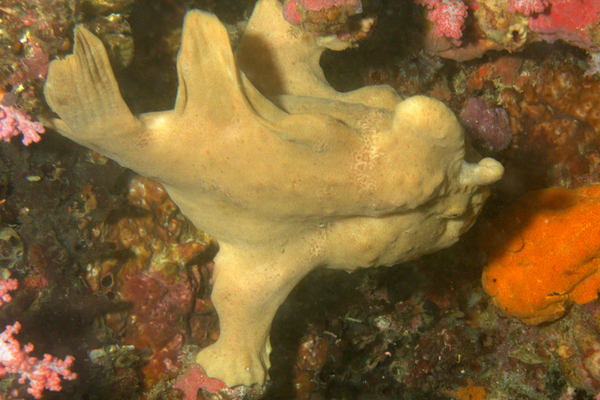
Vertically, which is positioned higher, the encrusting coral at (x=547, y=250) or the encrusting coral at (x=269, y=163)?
the encrusting coral at (x=269, y=163)

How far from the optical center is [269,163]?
2.11 metres

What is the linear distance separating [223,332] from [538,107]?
13.6 ft

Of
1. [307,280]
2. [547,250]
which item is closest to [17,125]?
[307,280]

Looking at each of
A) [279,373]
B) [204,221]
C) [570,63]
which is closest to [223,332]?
[204,221]

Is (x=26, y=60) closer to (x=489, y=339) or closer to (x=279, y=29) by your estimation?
(x=279, y=29)

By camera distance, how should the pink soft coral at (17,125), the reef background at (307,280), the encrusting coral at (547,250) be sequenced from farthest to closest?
1. the encrusting coral at (547,250)
2. the reef background at (307,280)
3. the pink soft coral at (17,125)

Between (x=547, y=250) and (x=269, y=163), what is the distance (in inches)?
134

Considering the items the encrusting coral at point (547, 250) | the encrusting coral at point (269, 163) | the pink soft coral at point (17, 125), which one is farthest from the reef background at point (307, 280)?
the encrusting coral at point (269, 163)

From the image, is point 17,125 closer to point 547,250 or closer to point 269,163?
point 269,163

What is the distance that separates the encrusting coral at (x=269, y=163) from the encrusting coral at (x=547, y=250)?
5.43 feet

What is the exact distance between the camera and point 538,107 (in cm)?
384

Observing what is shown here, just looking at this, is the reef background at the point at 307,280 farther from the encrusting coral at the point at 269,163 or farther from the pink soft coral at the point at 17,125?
the encrusting coral at the point at 269,163

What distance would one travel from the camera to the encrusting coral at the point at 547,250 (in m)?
3.54

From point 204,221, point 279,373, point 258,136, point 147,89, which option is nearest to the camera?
point 258,136
